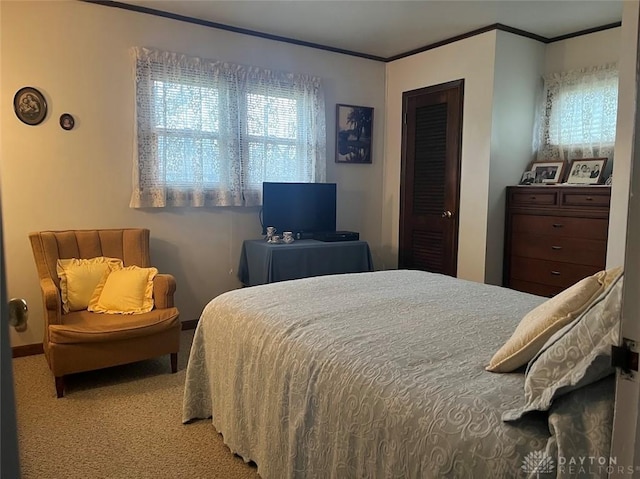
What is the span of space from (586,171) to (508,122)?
2.49 ft

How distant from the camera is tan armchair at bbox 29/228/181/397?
2.76 m

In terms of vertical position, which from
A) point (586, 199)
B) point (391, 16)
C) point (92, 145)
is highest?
point (391, 16)

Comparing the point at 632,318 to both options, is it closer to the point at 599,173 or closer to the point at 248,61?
the point at 599,173

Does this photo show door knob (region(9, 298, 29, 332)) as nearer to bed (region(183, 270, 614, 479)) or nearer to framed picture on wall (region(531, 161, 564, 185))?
bed (region(183, 270, 614, 479))

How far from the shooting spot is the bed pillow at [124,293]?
10.2 feet

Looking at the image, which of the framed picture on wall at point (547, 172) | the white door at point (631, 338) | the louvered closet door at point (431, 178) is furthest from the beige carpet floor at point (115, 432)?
the framed picture on wall at point (547, 172)

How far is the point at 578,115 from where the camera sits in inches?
163

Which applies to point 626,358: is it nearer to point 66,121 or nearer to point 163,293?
point 163,293

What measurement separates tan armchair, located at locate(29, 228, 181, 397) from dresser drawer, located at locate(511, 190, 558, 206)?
2943 mm

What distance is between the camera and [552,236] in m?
3.92

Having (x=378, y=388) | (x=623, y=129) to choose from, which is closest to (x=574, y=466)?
(x=378, y=388)

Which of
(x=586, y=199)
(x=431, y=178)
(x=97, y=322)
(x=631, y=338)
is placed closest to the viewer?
(x=631, y=338)

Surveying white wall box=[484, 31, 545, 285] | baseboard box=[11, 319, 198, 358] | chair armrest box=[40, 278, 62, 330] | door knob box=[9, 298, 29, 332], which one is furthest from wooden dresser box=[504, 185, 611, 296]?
baseboard box=[11, 319, 198, 358]

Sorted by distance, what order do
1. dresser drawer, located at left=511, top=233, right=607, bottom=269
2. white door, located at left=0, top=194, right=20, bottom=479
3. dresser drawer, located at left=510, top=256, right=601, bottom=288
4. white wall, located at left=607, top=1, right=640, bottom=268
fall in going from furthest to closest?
dresser drawer, located at left=510, top=256, right=601, bottom=288, dresser drawer, located at left=511, top=233, right=607, bottom=269, white wall, located at left=607, top=1, right=640, bottom=268, white door, located at left=0, top=194, right=20, bottom=479
